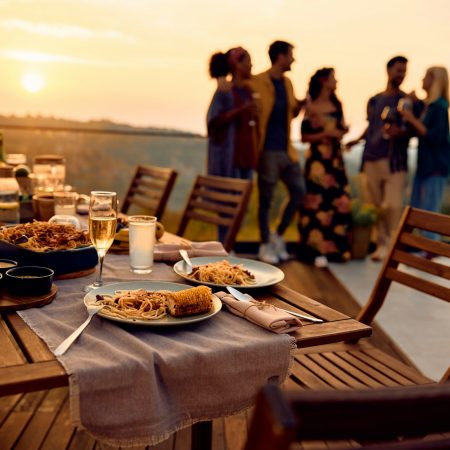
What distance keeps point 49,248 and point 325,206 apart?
3.80m

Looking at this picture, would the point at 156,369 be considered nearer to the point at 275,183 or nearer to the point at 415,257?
the point at 415,257

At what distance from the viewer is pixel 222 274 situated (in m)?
1.37

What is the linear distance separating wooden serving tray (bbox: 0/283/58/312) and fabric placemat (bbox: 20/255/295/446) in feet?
0.05

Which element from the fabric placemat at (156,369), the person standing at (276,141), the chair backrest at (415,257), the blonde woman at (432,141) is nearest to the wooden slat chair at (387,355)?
the chair backrest at (415,257)

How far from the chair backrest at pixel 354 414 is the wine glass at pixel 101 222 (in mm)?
850

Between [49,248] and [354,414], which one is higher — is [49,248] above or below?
below

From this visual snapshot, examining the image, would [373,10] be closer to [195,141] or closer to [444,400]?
[195,141]

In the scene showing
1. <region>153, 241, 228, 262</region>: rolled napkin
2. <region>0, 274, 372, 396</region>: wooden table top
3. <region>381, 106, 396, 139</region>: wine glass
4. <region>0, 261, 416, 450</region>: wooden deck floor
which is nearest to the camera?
<region>0, 274, 372, 396</region>: wooden table top

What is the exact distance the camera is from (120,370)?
92 centimetres

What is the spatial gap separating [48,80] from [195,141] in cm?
129

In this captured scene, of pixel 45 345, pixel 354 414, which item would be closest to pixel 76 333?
pixel 45 345

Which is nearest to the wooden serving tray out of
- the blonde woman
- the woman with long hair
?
the woman with long hair

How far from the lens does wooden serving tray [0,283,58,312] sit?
3.73ft

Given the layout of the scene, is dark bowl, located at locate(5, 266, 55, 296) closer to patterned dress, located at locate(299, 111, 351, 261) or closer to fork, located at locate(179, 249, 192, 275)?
fork, located at locate(179, 249, 192, 275)
